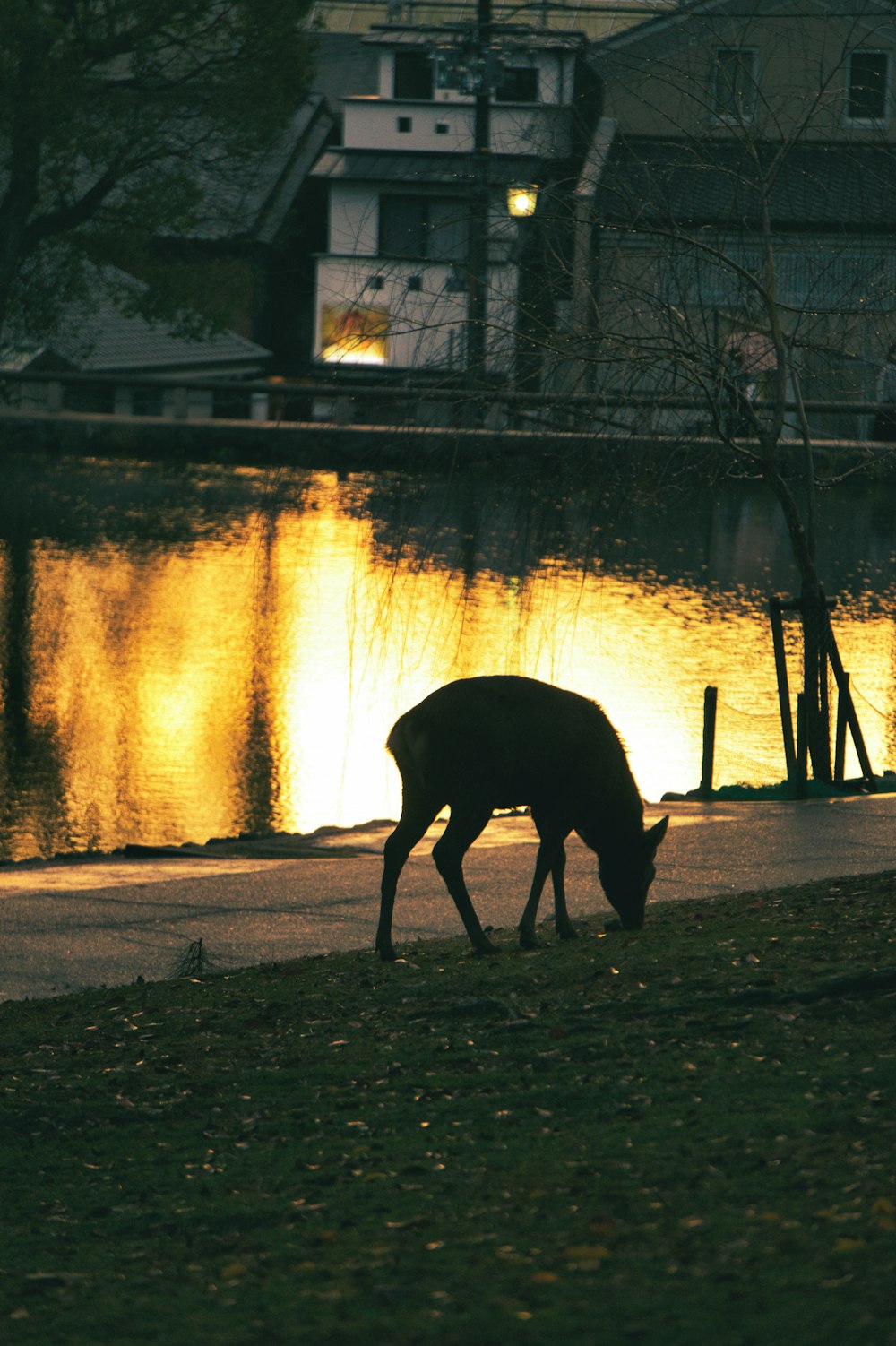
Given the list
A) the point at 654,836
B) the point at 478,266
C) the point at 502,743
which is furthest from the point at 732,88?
the point at 502,743

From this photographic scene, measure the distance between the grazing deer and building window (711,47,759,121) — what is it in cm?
744

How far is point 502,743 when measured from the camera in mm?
8289

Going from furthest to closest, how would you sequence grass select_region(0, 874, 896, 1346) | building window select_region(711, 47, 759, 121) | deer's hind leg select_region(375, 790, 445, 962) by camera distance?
building window select_region(711, 47, 759, 121)
deer's hind leg select_region(375, 790, 445, 962)
grass select_region(0, 874, 896, 1346)

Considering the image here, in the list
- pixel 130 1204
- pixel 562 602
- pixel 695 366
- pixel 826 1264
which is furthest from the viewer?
pixel 562 602

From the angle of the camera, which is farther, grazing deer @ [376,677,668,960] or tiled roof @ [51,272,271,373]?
tiled roof @ [51,272,271,373]

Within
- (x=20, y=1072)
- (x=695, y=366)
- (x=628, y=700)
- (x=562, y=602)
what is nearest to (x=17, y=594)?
(x=562, y=602)

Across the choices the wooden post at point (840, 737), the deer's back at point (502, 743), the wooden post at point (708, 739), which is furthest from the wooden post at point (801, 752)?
the deer's back at point (502, 743)

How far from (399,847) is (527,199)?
7.84 m

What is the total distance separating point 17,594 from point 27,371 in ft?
54.6

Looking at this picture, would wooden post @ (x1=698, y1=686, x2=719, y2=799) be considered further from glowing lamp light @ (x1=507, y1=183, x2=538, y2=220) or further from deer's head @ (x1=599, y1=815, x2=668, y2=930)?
deer's head @ (x1=599, y1=815, x2=668, y2=930)

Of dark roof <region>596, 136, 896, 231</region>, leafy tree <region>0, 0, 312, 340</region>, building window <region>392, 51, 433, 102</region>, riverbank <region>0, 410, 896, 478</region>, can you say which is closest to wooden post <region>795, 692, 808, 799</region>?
riverbank <region>0, 410, 896, 478</region>

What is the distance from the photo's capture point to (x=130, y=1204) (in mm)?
5570

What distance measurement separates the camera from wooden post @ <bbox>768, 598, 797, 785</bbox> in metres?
14.8

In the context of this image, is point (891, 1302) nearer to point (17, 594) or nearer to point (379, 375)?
point (379, 375)
